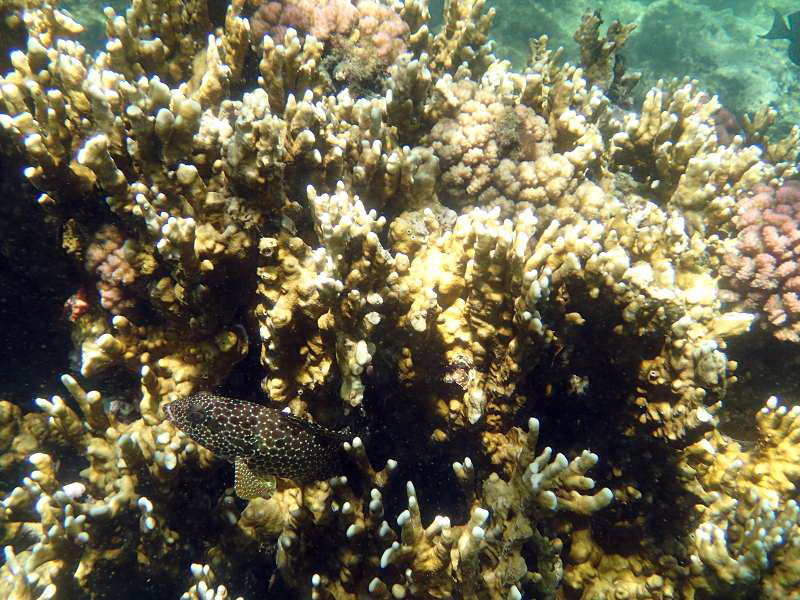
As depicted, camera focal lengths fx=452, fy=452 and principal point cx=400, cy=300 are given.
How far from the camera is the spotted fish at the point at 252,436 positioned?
9.15 ft

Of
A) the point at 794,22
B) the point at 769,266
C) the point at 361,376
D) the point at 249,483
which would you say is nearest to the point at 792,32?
the point at 794,22

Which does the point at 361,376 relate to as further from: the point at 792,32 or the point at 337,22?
the point at 792,32

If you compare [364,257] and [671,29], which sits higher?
[671,29]

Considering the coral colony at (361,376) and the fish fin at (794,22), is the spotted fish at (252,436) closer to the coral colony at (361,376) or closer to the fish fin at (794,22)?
the coral colony at (361,376)

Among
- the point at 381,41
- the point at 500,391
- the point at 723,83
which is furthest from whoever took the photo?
the point at 723,83

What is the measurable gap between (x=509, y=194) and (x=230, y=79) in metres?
3.01

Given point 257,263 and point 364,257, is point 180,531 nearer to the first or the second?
point 257,263

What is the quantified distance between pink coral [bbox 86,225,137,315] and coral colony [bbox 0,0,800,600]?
0.02 meters

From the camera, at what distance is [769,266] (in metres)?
4.39

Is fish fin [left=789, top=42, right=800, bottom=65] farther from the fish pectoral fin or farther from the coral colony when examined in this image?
the fish pectoral fin

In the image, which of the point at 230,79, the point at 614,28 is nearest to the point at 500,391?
the point at 230,79

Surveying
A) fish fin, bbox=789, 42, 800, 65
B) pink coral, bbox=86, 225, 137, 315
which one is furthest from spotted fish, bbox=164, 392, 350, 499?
fish fin, bbox=789, 42, 800, 65

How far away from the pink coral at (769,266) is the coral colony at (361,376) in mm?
874

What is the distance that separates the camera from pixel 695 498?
313 centimetres
